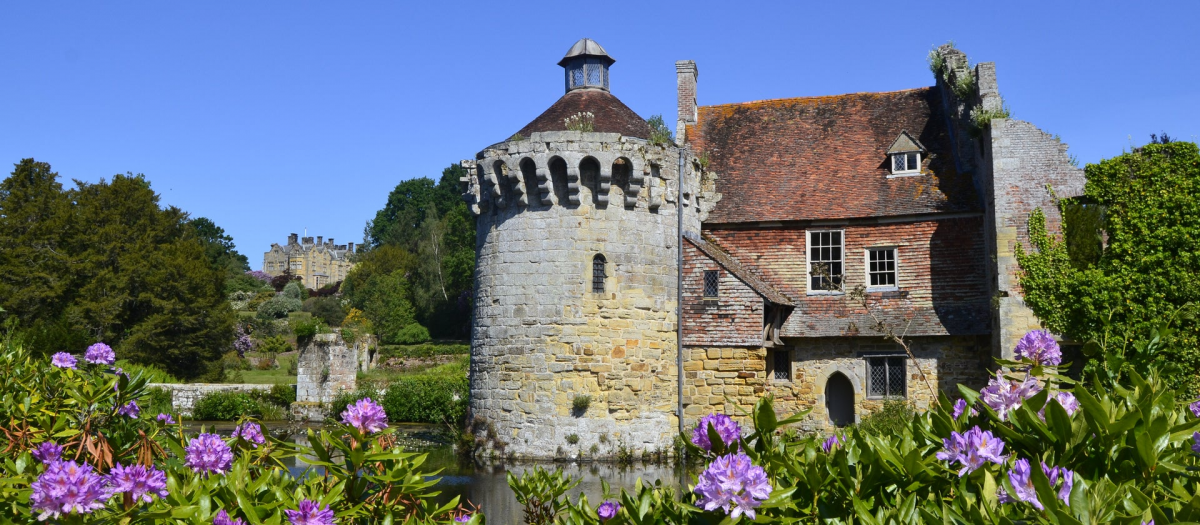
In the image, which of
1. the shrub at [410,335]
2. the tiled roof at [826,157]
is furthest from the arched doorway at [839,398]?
the shrub at [410,335]

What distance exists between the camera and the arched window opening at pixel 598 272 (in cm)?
1930

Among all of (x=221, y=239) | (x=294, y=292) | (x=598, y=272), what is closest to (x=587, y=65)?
(x=598, y=272)

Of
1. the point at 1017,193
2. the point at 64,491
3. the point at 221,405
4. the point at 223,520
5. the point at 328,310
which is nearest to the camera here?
the point at 64,491

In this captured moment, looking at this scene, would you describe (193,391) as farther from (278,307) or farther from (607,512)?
(278,307)

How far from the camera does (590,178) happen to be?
63.3 feet

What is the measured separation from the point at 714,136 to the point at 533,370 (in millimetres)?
7953

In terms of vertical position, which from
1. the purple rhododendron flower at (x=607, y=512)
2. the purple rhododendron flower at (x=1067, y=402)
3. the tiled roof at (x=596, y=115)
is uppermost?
the tiled roof at (x=596, y=115)

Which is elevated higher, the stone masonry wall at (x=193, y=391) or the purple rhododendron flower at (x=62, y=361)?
the purple rhododendron flower at (x=62, y=361)

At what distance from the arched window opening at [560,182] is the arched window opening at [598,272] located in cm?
127

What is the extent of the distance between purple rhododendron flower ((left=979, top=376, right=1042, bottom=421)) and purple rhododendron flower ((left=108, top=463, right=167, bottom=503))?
12.8 ft

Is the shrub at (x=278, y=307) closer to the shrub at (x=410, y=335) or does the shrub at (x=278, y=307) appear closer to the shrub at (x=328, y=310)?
the shrub at (x=328, y=310)

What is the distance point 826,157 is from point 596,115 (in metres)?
5.49

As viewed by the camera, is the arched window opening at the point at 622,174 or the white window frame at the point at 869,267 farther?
the white window frame at the point at 869,267

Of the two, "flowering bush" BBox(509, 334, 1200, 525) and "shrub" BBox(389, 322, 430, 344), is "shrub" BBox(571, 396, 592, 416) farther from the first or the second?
"shrub" BBox(389, 322, 430, 344)
